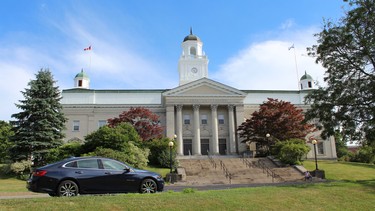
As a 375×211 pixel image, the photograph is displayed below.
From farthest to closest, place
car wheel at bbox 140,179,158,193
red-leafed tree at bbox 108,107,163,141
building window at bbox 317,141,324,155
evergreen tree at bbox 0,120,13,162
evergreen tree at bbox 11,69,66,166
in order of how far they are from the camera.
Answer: evergreen tree at bbox 0,120,13,162, building window at bbox 317,141,324,155, red-leafed tree at bbox 108,107,163,141, evergreen tree at bbox 11,69,66,166, car wheel at bbox 140,179,158,193

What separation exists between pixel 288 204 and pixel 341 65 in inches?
468

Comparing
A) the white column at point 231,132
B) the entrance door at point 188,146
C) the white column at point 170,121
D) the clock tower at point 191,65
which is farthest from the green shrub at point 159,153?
the clock tower at point 191,65

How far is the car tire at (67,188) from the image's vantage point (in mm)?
10913

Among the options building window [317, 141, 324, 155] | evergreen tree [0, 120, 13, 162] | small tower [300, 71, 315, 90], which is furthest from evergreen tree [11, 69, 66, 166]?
small tower [300, 71, 315, 90]

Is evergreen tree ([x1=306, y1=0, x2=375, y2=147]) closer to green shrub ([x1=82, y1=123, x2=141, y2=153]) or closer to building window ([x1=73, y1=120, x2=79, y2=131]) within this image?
green shrub ([x1=82, y1=123, x2=141, y2=153])

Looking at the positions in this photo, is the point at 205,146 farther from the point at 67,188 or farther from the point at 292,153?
the point at 67,188

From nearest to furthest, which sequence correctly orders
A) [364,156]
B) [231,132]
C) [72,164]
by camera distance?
[72,164], [231,132], [364,156]

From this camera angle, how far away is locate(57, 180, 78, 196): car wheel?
10.9 metres

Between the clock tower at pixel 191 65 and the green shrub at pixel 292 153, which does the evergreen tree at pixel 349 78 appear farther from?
the clock tower at pixel 191 65

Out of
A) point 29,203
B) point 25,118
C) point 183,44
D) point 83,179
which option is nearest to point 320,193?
point 83,179

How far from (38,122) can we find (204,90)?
81.5ft

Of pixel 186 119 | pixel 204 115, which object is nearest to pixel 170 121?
pixel 186 119

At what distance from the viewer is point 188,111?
5041 centimetres

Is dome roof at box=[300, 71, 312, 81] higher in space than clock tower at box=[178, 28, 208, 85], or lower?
lower
